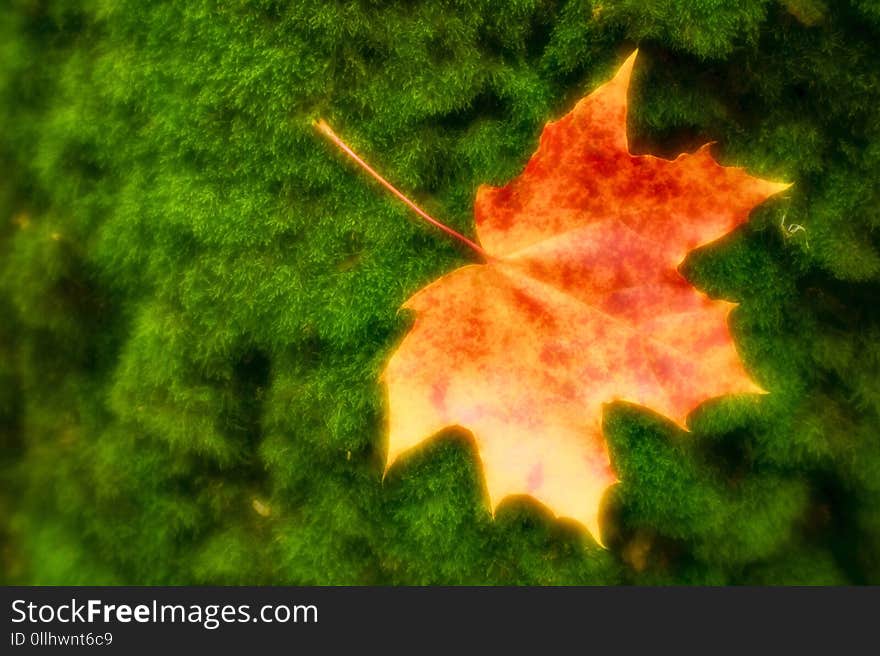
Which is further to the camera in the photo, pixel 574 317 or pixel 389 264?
pixel 389 264

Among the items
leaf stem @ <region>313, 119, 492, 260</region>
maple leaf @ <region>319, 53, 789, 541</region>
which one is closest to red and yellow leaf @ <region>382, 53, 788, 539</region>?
maple leaf @ <region>319, 53, 789, 541</region>

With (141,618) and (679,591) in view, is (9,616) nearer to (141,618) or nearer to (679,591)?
(141,618)

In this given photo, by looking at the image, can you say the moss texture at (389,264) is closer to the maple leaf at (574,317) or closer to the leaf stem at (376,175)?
the leaf stem at (376,175)

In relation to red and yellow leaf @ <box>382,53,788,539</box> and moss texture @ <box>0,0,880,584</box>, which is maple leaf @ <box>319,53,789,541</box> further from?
moss texture @ <box>0,0,880,584</box>

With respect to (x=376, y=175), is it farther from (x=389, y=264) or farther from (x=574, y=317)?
(x=574, y=317)

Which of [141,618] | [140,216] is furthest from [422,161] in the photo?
[141,618]

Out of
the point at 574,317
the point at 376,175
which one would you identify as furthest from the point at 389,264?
the point at 574,317
